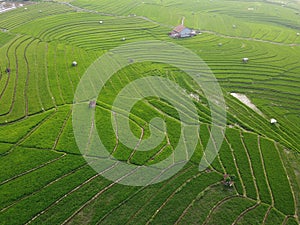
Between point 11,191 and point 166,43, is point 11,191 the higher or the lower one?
the lower one

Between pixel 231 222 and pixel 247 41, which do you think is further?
pixel 247 41

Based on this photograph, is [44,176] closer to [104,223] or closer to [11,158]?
[11,158]

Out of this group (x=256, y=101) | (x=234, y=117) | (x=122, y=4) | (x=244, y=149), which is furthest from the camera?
(x=122, y=4)

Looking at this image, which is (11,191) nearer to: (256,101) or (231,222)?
(231,222)

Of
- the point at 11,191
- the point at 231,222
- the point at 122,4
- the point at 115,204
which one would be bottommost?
the point at 231,222

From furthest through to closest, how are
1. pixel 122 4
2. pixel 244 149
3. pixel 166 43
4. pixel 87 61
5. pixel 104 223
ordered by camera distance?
pixel 122 4
pixel 166 43
pixel 87 61
pixel 244 149
pixel 104 223

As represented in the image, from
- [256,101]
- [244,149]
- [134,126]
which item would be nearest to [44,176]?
[134,126]
